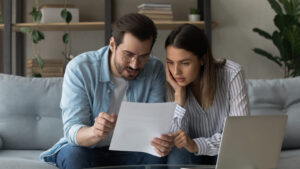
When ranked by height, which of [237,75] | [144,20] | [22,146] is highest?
[144,20]

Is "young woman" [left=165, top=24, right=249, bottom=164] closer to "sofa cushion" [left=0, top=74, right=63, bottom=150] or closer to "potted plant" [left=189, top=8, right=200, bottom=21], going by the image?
"sofa cushion" [left=0, top=74, right=63, bottom=150]

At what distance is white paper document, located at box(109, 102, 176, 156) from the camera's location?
1497 mm

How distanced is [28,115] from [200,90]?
103cm

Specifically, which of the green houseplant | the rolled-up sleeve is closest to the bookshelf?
the green houseplant

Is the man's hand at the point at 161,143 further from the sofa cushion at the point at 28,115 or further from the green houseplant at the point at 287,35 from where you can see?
the green houseplant at the point at 287,35

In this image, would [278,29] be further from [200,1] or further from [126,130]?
[126,130]

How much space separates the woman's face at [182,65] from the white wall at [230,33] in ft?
6.43

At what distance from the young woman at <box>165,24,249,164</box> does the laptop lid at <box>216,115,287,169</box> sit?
45 centimetres

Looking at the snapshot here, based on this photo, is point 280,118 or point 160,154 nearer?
point 280,118

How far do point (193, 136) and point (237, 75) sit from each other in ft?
1.13

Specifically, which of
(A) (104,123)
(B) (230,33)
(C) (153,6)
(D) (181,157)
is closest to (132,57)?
(A) (104,123)

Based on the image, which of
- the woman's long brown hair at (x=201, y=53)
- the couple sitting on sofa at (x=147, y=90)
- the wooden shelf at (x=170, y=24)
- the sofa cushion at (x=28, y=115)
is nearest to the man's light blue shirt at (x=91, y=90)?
the couple sitting on sofa at (x=147, y=90)

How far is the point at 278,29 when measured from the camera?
3936 mm

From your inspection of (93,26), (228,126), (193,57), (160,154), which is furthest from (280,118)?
(93,26)
